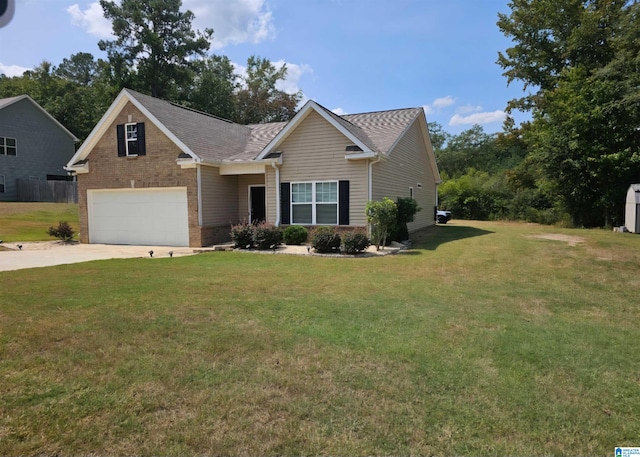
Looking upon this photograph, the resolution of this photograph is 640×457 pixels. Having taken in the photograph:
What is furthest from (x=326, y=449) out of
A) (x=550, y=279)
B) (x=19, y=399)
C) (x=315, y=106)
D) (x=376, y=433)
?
(x=315, y=106)

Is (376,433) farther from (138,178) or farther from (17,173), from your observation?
(17,173)

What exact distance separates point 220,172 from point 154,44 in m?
28.4

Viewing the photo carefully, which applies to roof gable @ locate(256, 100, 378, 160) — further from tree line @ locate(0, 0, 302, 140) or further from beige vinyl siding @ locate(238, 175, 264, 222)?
tree line @ locate(0, 0, 302, 140)

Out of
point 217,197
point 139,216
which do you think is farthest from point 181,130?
point 139,216

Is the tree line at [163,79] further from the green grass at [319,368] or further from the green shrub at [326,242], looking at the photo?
the green grass at [319,368]

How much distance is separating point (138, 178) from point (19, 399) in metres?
14.3

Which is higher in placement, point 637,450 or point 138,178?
point 138,178

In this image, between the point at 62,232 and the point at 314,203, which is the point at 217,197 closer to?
the point at 314,203

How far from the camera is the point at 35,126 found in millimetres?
32000

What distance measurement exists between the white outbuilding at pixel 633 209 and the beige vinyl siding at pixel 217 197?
17.6m

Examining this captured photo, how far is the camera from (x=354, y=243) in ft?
38.1

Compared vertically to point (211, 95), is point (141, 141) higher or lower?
lower

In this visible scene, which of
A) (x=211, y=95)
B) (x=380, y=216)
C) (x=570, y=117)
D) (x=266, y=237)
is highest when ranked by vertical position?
(x=211, y=95)

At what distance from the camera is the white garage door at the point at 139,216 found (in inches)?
615
